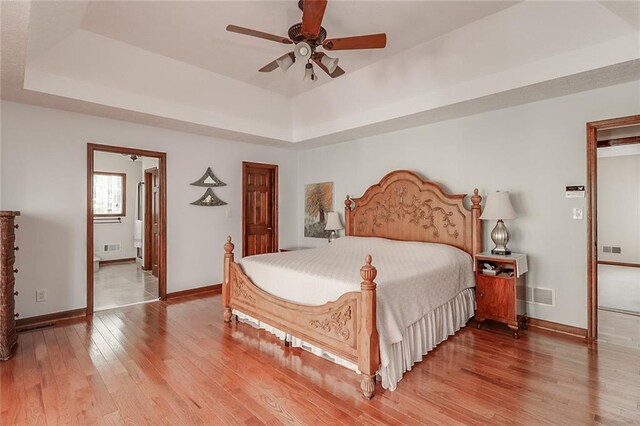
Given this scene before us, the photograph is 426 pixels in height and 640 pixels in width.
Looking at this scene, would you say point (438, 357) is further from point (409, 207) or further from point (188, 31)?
point (188, 31)

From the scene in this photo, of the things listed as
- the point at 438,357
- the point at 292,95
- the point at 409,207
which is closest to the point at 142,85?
the point at 292,95

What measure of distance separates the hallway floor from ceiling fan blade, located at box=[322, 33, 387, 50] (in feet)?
13.5

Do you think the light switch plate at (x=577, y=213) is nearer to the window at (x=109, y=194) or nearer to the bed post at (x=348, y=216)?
the bed post at (x=348, y=216)

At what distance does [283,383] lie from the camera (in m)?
2.33

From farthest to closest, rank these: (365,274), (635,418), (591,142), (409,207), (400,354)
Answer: (409,207), (591,142), (400,354), (365,274), (635,418)

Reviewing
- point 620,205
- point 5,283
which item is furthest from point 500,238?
point 620,205

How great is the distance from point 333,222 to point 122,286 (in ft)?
11.9

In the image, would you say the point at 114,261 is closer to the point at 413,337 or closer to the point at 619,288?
the point at 413,337

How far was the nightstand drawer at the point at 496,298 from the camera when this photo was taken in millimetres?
3197

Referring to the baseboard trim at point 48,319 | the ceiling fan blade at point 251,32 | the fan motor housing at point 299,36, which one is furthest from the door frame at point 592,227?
the baseboard trim at point 48,319

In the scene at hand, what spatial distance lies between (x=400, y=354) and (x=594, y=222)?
2391 mm

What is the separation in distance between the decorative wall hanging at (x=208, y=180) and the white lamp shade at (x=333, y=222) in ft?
6.07

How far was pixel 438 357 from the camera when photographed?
2.74 meters

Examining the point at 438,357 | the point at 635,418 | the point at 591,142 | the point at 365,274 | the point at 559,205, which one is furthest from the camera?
→ the point at 559,205
